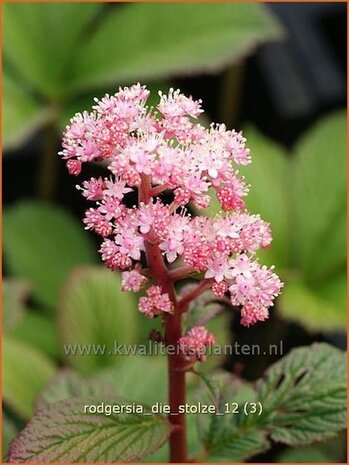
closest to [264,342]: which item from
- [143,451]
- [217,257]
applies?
[143,451]

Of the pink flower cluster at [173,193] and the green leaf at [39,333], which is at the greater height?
the green leaf at [39,333]

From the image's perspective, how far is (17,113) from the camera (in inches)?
64.1

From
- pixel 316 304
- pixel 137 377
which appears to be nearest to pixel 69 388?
pixel 137 377

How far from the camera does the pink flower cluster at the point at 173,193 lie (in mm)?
636

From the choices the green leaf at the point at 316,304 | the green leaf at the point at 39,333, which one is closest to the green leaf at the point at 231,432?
the green leaf at the point at 316,304

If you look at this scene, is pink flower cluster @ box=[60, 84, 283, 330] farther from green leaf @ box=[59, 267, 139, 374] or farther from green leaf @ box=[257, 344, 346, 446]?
green leaf @ box=[59, 267, 139, 374]

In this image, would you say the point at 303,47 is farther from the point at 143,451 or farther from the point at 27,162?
the point at 143,451

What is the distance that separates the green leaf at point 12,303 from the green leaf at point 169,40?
538mm

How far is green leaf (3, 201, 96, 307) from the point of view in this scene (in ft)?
5.40

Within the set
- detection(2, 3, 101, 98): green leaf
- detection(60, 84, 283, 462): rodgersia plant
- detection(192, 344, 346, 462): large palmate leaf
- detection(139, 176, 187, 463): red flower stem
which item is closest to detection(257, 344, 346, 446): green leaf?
detection(192, 344, 346, 462): large palmate leaf

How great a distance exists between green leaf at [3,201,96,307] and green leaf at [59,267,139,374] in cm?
35

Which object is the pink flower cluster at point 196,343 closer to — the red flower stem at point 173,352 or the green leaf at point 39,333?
the red flower stem at point 173,352

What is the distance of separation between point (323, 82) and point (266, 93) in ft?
0.49

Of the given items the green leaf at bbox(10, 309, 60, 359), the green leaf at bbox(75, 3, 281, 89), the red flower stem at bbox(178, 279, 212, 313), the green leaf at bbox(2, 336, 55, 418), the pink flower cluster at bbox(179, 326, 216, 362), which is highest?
the green leaf at bbox(75, 3, 281, 89)
